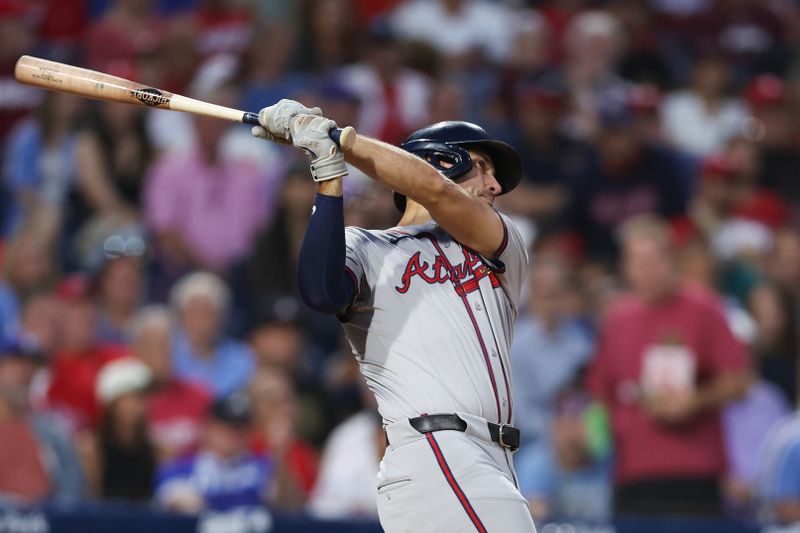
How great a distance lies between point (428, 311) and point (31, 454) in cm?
401

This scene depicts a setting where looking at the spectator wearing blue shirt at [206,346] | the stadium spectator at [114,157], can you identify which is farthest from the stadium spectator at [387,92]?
the spectator wearing blue shirt at [206,346]

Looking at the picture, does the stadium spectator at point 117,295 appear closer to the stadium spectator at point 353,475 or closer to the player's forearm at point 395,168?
the stadium spectator at point 353,475

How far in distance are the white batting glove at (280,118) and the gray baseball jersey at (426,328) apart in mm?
384

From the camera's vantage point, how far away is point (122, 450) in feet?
24.4

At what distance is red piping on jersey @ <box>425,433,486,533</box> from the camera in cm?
366

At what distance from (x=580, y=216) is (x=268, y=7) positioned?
325cm

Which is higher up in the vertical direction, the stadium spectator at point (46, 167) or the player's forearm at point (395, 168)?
the stadium spectator at point (46, 167)

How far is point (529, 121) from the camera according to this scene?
9.49 m

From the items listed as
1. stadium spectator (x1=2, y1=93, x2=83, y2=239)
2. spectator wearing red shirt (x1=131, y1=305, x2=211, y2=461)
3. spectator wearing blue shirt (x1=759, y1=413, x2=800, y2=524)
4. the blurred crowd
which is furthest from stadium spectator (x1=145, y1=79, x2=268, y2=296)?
spectator wearing blue shirt (x1=759, y1=413, x2=800, y2=524)

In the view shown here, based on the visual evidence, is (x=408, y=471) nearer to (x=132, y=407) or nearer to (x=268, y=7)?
(x=132, y=407)

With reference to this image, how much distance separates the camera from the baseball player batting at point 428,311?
12.1ft

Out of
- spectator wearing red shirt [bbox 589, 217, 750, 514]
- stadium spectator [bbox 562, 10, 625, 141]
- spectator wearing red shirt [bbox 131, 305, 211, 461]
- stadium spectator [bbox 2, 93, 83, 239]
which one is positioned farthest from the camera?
stadium spectator [bbox 562, 10, 625, 141]

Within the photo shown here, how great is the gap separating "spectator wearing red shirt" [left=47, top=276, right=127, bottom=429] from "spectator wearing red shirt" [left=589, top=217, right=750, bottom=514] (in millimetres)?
2995

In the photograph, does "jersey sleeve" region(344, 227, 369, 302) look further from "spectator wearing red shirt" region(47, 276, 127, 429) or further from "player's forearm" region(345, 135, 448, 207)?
"spectator wearing red shirt" region(47, 276, 127, 429)
